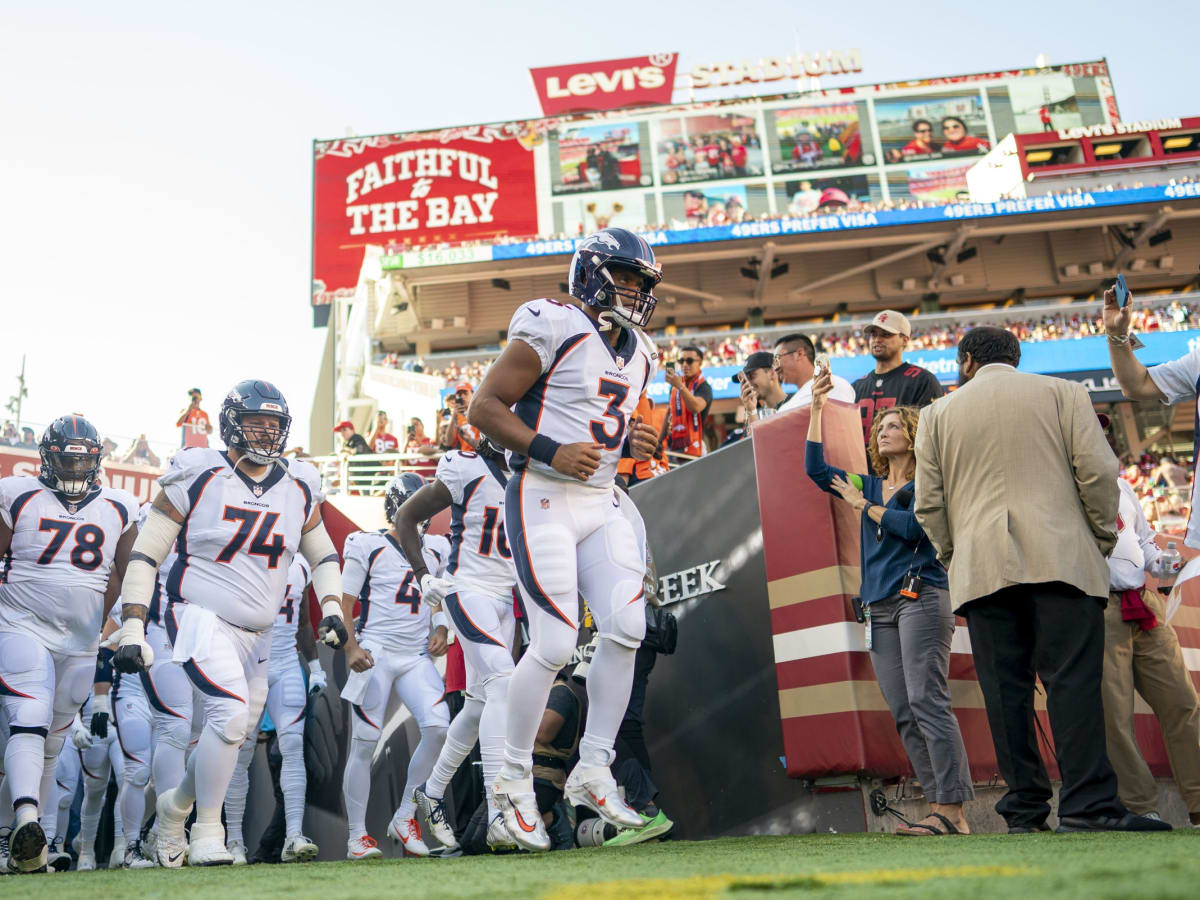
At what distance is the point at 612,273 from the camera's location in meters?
4.35

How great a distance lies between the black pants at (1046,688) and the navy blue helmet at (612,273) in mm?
1758

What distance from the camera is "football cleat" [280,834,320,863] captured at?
21.6 feet

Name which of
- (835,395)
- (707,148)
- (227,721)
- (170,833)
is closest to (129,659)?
(227,721)

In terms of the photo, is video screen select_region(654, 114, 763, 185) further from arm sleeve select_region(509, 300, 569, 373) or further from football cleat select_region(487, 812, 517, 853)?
football cleat select_region(487, 812, 517, 853)

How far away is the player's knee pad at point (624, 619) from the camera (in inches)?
160

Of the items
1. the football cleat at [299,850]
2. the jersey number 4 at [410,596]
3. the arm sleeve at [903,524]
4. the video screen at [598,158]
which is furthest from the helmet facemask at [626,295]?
the video screen at [598,158]

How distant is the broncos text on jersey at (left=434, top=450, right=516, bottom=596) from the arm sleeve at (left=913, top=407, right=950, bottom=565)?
2425mm

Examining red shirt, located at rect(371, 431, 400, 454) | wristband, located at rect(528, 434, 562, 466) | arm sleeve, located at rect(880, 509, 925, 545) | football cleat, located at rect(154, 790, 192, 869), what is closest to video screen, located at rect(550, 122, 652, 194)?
red shirt, located at rect(371, 431, 400, 454)

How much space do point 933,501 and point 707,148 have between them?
3755cm

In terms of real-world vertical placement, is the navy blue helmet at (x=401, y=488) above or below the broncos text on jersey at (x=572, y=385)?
above

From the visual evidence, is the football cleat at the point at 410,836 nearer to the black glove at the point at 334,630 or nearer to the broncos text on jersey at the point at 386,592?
the broncos text on jersey at the point at 386,592

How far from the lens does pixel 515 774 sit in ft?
13.1

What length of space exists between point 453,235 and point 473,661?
114 feet

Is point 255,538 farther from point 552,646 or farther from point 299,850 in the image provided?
point 299,850
